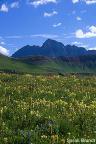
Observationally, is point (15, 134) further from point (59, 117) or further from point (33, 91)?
point (33, 91)

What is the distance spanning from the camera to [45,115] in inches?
795

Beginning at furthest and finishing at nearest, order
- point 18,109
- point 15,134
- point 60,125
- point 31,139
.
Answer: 1. point 18,109
2. point 60,125
3. point 15,134
4. point 31,139

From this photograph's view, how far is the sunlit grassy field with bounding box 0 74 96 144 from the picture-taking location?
55.4ft

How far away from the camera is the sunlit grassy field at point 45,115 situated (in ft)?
55.4

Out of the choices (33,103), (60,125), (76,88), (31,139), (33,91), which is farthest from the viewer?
(76,88)

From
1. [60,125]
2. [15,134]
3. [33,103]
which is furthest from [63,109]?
[15,134]

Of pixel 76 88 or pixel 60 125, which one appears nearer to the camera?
pixel 60 125

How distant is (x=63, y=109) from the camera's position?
21875 millimetres

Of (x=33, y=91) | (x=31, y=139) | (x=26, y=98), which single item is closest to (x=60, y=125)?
(x=31, y=139)

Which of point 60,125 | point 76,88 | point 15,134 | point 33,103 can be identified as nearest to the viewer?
point 15,134

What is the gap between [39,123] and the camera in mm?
19016

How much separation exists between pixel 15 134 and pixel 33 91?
34.9 feet

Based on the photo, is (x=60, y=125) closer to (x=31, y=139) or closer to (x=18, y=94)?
(x=31, y=139)

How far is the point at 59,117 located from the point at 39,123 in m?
1.24
